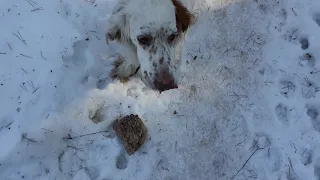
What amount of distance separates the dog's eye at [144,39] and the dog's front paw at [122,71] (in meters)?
0.67

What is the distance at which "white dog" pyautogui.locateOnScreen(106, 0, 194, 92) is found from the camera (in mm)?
Answer: 3576

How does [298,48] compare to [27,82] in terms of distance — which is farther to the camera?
[298,48]

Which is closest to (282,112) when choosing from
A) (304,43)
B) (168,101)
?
(304,43)

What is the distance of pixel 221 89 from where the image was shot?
15.0 ft

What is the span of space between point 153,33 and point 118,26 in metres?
0.41

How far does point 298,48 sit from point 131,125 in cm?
202

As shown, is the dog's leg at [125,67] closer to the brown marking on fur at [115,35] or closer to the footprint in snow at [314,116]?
the brown marking on fur at [115,35]

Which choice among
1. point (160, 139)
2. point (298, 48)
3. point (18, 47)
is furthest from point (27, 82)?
point (298, 48)

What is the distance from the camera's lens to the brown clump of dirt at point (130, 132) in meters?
4.14

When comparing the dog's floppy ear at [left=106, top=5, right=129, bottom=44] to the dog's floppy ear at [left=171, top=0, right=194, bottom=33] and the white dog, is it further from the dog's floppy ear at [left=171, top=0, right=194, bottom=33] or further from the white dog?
the dog's floppy ear at [left=171, top=0, right=194, bottom=33]

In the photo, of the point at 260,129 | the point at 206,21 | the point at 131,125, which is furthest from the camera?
the point at 206,21

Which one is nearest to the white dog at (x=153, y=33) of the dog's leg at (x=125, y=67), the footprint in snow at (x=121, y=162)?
the dog's leg at (x=125, y=67)

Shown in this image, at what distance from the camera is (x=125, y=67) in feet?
14.2

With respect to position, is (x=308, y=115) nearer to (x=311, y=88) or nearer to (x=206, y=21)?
(x=311, y=88)
